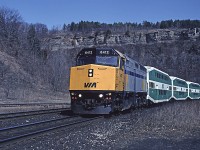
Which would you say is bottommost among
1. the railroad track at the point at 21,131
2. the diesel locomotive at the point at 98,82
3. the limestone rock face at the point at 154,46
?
the railroad track at the point at 21,131

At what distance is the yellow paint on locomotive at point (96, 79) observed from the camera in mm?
19938

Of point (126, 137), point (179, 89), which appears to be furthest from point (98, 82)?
point (179, 89)

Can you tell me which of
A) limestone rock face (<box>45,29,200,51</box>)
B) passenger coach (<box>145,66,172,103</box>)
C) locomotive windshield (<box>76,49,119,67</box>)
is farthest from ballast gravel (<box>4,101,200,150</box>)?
limestone rock face (<box>45,29,200,51</box>)

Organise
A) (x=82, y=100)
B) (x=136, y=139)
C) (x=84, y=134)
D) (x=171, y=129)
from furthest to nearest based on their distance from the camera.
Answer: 1. (x=82, y=100)
2. (x=171, y=129)
3. (x=84, y=134)
4. (x=136, y=139)

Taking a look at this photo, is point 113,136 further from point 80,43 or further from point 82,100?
point 80,43

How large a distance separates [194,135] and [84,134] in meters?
4.62

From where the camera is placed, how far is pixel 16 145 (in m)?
10.6

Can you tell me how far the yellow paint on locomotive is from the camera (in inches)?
785

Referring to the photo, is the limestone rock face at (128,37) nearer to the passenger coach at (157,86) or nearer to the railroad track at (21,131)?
the passenger coach at (157,86)

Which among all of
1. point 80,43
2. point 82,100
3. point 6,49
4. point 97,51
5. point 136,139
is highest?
point 80,43

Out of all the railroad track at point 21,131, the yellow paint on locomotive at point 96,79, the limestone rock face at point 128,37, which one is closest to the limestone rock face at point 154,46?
the limestone rock face at point 128,37

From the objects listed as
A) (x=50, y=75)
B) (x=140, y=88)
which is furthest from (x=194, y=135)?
(x=50, y=75)

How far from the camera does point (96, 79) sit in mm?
20078

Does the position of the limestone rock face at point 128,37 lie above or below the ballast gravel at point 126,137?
above
